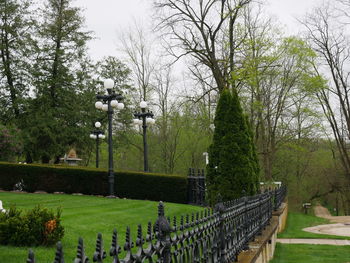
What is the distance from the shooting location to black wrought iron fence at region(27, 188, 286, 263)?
2.20m

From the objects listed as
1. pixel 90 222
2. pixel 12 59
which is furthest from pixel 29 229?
pixel 12 59

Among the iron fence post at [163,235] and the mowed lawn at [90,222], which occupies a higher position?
the iron fence post at [163,235]

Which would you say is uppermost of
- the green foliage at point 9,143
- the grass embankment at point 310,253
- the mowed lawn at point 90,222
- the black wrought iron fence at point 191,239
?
the green foliage at point 9,143

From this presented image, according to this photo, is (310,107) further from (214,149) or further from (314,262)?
(314,262)

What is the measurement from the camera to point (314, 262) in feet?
29.0

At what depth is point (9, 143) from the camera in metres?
22.1

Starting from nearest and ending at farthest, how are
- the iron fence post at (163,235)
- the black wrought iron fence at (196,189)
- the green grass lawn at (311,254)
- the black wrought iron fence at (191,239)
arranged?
the black wrought iron fence at (191,239)
the iron fence post at (163,235)
the green grass lawn at (311,254)
the black wrought iron fence at (196,189)

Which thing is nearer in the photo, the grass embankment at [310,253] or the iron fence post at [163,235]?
the iron fence post at [163,235]

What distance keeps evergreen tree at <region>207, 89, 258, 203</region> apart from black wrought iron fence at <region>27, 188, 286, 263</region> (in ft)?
20.1

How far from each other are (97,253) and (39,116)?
90.2ft

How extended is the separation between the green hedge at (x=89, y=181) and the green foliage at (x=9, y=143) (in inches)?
164

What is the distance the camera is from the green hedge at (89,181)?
1814 centimetres

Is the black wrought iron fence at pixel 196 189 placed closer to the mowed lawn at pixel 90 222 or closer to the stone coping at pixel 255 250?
the mowed lawn at pixel 90 222

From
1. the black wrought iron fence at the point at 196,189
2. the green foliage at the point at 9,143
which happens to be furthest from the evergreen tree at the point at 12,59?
the black wrought iron fence at the point at 196,189
